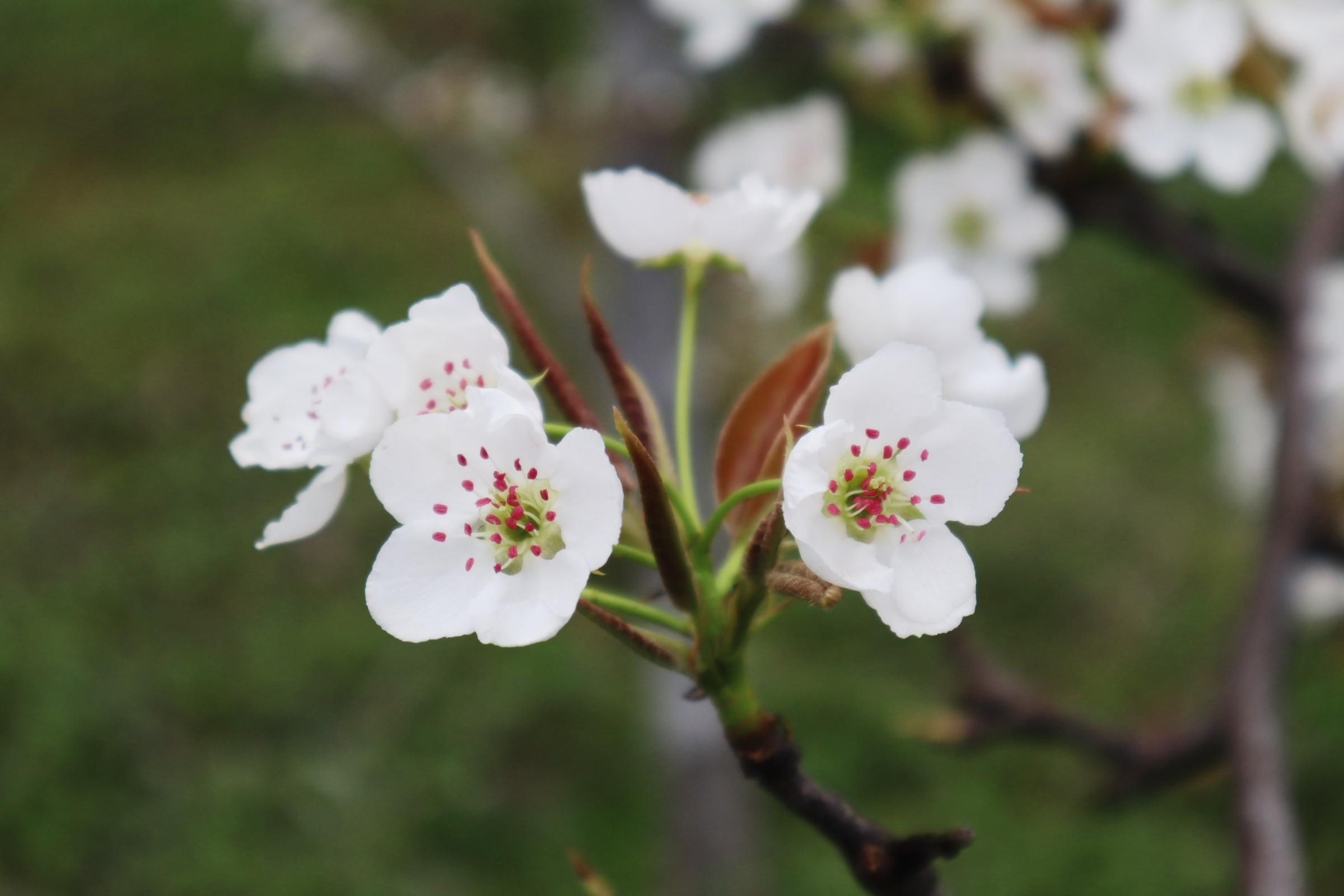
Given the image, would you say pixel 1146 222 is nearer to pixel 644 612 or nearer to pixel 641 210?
pixel 641 210

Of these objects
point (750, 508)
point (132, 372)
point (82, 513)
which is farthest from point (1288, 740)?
point (132, 372)

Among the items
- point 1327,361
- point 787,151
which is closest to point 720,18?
point 787,151

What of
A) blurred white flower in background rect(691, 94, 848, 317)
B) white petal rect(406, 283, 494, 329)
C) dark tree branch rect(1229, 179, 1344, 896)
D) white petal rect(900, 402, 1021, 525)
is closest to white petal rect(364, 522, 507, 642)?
white petal rect(406, 283, 494, 329)

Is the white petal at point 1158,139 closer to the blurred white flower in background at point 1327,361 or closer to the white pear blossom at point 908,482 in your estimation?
the blurred white flower in background at point 1327,361

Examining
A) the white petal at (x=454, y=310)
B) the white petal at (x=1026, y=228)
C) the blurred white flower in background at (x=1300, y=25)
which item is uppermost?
the white petal at (x=454, y=310)

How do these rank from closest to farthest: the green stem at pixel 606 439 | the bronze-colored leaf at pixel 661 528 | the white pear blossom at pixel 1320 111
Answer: the bronze-colored leaf at pixel 661 528 → the green stem at pixel 606 439 → the white pear blossom at pixel 1320 111

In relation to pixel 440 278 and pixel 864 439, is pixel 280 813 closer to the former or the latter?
pixel 864 439

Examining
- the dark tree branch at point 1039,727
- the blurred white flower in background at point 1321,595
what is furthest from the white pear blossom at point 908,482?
the blurred white flower in background at point 1321,595
